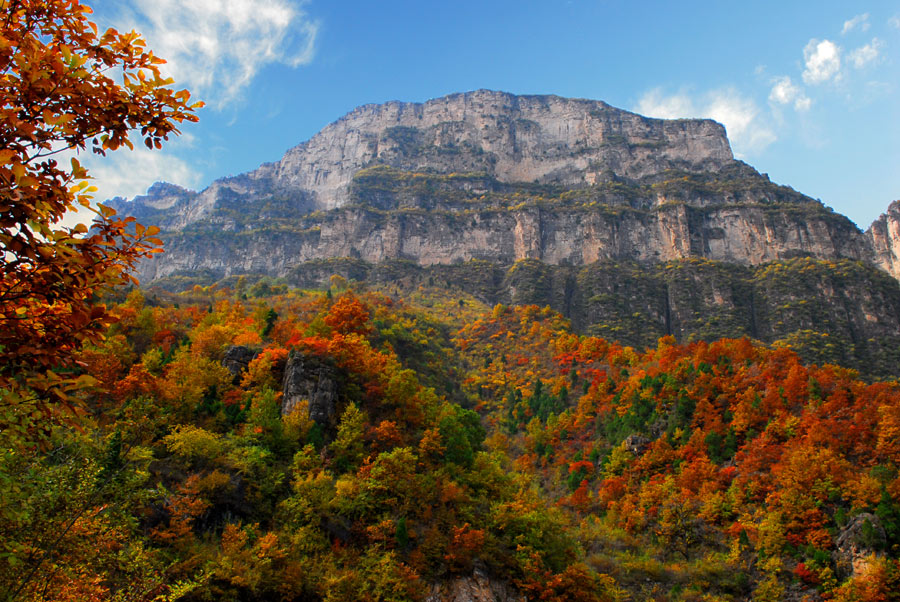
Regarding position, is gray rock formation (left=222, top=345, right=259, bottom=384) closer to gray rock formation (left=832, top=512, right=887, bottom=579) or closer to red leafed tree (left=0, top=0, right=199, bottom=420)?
red leafed tree (left=0, top=0, right=199, bottom=420)

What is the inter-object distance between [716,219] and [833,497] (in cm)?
10623

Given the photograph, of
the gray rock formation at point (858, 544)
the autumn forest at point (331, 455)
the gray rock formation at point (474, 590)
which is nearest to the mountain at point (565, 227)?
the autumn forest at point (331, 455)


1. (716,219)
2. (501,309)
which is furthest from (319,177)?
(716,219)

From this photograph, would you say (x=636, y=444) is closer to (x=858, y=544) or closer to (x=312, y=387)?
(x=858, y=544)

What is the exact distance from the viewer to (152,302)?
6184 cm

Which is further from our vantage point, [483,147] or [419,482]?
[483,147]

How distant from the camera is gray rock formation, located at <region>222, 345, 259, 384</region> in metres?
38.0

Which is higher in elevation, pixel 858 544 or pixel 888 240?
pixel 888 240

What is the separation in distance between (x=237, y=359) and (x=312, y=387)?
24.8 feet

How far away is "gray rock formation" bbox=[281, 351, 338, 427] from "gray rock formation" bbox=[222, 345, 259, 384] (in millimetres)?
3938

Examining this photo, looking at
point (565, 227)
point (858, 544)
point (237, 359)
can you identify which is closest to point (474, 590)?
point (237, 359)

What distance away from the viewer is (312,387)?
35.3 metres

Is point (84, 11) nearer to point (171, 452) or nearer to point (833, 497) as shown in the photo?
point (171, 452)

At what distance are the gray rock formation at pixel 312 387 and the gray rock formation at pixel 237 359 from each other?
3.94m
